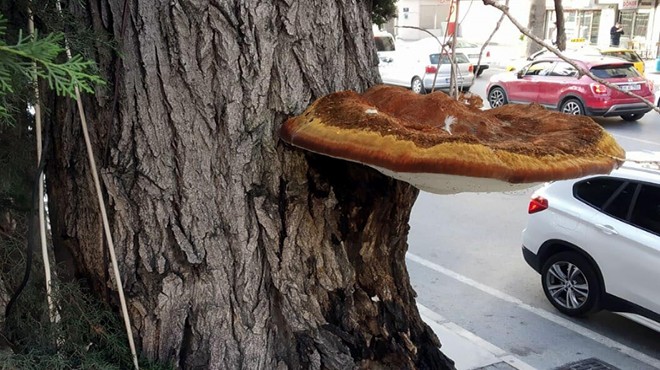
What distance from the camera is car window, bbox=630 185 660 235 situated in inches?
213

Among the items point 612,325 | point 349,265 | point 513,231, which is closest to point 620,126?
point 513,231

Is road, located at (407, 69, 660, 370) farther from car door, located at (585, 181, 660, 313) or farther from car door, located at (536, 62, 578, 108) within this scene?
car door, located at (536, 62, 578, 108)

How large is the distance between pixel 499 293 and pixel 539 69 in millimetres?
10188

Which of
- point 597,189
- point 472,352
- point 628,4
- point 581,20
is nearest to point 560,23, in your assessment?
point 472,352

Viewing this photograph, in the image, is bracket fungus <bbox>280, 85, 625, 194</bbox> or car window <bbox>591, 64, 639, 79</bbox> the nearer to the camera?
bracket fungus <bbox>280, 85, 625, 194</bbox>

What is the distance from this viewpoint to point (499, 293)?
21.4 feet

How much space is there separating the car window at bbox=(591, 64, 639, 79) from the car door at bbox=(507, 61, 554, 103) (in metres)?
1.77

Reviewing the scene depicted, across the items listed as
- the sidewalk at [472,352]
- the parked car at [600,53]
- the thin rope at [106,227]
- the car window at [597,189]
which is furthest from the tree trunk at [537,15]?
the thin rope at [106,227]

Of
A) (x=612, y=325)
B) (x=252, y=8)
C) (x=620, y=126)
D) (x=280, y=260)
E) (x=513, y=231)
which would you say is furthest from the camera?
(x=620, y=126)

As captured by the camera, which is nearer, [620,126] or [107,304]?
[107,304]

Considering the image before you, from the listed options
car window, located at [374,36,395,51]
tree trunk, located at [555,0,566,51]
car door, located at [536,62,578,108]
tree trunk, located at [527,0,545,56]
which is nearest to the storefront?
tree trunk, located at [527,0,545,56]

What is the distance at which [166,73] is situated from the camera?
1.51 m

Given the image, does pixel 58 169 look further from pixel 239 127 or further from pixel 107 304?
pixel 239 127

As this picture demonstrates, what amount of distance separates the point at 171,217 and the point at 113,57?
404mm
